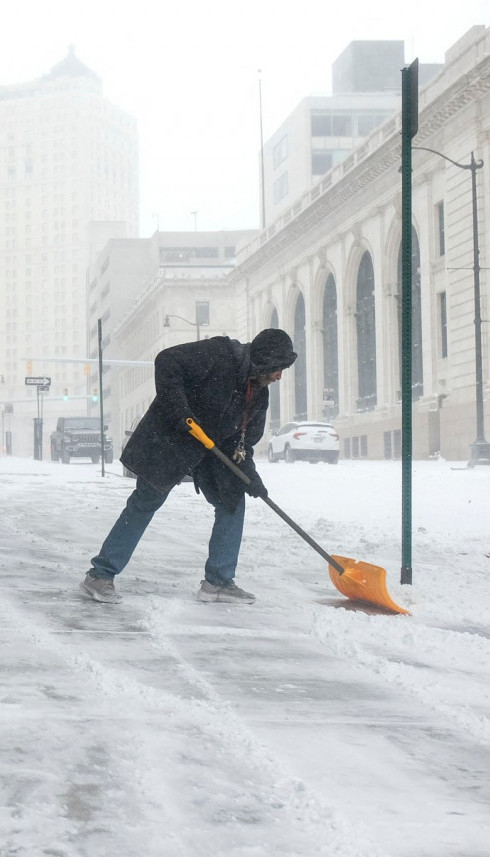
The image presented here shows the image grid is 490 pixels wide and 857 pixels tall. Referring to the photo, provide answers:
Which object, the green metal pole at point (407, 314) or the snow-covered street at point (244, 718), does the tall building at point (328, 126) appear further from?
the snow-covered street at point (244, 718)

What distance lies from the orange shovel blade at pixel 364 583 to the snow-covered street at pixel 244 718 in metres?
0.13

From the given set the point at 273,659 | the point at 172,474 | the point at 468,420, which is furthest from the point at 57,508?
the point at 468,420

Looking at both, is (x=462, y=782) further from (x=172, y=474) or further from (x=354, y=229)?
(x=354, y=229)

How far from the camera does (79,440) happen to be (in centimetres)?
4347

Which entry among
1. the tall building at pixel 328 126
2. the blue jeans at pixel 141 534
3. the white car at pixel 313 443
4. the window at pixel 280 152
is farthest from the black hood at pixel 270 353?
the window at pixel 280 152

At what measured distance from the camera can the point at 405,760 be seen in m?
3.23

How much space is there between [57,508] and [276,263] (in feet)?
157

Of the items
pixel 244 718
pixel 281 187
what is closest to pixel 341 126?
pixel 281 187

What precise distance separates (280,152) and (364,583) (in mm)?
83217

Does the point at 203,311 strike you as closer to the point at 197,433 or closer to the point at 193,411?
the point at 193,411

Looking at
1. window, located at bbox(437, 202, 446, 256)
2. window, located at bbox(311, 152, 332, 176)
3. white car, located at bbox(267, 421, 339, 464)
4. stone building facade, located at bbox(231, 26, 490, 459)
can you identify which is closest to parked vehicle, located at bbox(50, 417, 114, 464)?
white car, located at bbox(267, 421, 339, 464)

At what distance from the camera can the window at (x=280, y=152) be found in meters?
85.0

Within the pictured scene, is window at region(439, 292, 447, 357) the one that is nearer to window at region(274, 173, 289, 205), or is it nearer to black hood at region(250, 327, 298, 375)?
black hood at region(250, 327, 298, 375)

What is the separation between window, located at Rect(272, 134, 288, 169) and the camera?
85.0 meters
